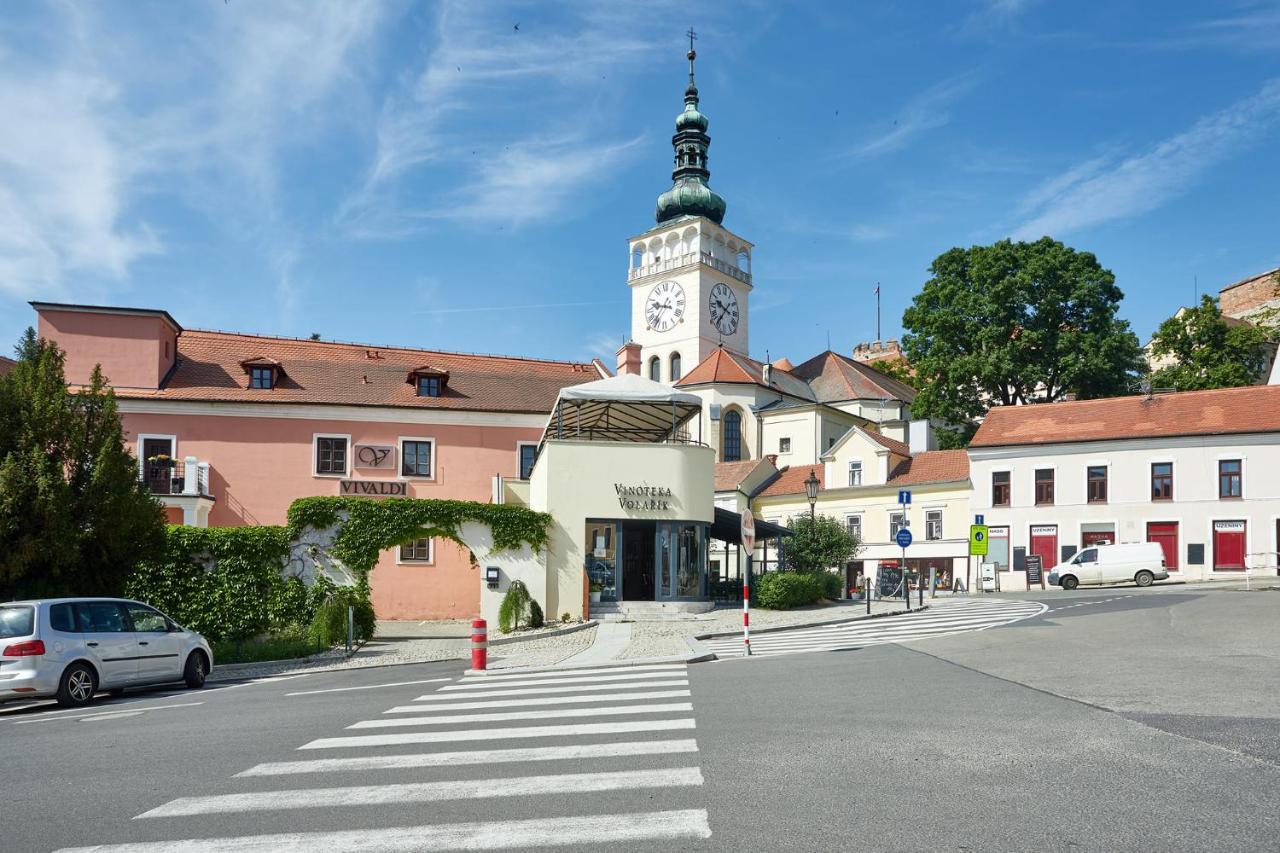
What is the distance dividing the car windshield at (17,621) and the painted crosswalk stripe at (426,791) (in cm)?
838

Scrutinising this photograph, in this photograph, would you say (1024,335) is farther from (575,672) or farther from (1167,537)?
(575,672)

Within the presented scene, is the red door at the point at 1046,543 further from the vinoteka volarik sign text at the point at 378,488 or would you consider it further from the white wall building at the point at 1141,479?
the vinoteka volarik sign text at the point at 378,488

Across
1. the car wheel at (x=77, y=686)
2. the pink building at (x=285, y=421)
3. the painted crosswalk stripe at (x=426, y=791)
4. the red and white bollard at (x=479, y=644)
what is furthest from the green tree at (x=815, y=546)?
the painted crosswalk stripe at (x=426, y=791)

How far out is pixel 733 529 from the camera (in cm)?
3341

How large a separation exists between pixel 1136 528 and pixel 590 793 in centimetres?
4354

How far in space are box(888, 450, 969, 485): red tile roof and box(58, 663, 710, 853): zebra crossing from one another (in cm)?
4240

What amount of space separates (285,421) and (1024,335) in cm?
3759

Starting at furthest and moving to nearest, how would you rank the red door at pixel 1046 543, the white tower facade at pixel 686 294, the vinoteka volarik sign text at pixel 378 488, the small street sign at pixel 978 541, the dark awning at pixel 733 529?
1. the white tower facade at pixel 686 294
2. the red door at pixel 1046 543
3. the small street sign at pixel 978 541
4. the vinoteka volarik sign text at pixel 378 488
5. the dark awning at pixel 733 529

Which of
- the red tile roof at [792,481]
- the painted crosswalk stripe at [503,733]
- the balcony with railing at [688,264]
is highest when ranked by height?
the balcony with railing at [688,264]

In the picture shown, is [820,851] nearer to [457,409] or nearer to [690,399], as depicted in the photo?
[690,399]

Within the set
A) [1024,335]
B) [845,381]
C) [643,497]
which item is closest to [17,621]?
[643,497]

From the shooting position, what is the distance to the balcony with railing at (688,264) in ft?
263

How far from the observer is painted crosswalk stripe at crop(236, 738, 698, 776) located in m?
8.43

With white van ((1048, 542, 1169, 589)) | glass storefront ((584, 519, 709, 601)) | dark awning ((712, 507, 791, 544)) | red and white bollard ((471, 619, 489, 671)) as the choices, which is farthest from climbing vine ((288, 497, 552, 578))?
white van ((1048, 542, 1169, 589))
